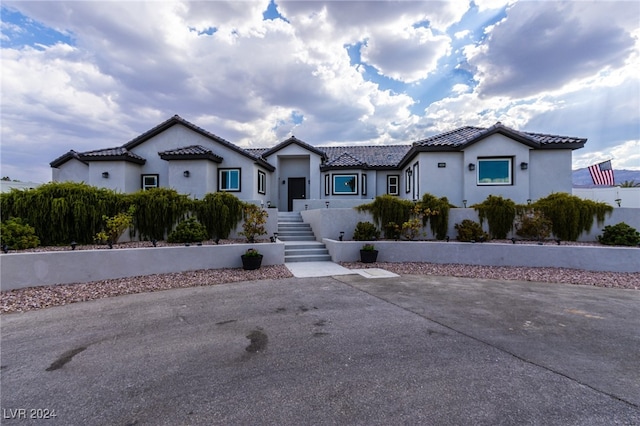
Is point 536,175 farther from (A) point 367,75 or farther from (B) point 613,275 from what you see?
(A) point 367,75

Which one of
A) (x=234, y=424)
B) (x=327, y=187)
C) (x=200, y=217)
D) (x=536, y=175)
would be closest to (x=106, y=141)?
(x=200, y=217)

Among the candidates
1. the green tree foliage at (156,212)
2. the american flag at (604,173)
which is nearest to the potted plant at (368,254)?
the green tree foliage at (156,212)

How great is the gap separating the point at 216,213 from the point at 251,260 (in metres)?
3.00

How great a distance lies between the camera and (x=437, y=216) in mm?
10594

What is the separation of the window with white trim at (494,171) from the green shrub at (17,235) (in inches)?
678

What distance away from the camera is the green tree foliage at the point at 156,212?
9.58m

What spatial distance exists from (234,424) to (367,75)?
1638 cm

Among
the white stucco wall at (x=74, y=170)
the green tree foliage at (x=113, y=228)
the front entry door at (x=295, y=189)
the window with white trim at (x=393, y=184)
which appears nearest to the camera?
the green tree foliage at (x=113, y=228)

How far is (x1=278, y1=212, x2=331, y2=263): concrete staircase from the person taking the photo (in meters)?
9.74

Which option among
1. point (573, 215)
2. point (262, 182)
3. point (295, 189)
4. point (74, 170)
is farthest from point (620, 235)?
point (74, 170)

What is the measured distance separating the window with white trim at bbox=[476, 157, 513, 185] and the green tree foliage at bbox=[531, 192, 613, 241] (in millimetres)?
3599

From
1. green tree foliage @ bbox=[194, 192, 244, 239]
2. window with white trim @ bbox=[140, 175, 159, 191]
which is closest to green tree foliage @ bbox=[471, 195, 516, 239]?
green tree foliage @ bbox=[194, 192, 244, 239]

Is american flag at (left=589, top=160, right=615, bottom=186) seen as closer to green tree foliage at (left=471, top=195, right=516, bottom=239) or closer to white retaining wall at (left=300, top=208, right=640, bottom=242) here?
green tree foliage at (left=471, top=195, right=516, bottom=239)

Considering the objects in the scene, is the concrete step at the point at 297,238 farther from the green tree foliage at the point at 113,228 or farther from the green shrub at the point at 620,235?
the green shrub at the point at 620,235
